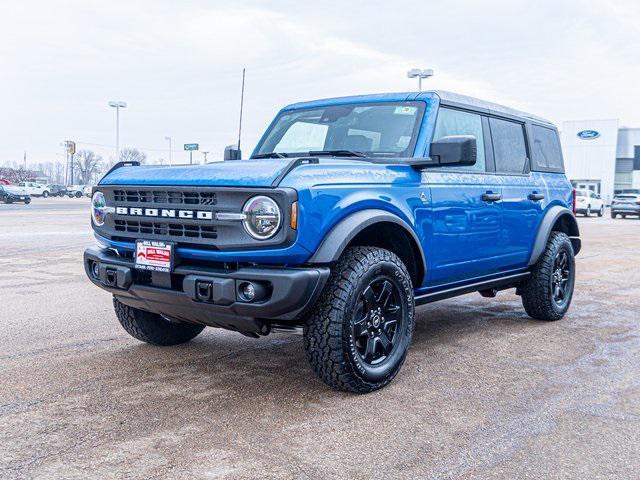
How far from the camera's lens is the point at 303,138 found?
17.4 feet

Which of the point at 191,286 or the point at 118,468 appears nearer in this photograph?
the point at 118,468

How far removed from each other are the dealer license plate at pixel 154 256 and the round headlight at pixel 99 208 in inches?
21.9

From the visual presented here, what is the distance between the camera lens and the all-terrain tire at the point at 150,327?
4867 millimetres

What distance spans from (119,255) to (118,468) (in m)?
1.75

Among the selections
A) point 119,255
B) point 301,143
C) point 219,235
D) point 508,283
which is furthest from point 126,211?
point 508,283

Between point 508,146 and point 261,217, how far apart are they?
10.4 ft

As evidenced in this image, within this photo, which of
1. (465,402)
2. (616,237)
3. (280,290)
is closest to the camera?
(280,290)

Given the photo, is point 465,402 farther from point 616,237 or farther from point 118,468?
point 616,237

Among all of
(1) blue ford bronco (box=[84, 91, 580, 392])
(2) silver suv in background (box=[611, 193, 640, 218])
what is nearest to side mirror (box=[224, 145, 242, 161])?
(1) blue ford bronco (box=[84, 91, 580, 392])

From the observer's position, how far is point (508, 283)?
581cm

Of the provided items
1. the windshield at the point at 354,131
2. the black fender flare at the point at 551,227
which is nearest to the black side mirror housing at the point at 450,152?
the windshield at the point at 354,131

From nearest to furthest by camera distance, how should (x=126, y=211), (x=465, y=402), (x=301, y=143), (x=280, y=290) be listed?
1. (x=280, y=290)
2. (x=465, y=402)
3. (x=126, y=211)
4. (x=301, y=143)

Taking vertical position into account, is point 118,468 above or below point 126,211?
below

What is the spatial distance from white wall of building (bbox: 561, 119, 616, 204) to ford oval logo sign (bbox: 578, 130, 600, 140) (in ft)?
0.70
